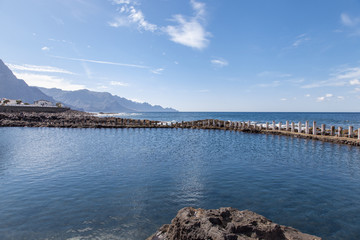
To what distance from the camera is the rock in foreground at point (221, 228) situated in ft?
16.2

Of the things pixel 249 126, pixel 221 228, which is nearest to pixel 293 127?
pixel 249 126

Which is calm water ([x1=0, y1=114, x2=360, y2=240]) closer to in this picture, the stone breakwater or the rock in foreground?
the rock in foreground

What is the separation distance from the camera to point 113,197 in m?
9.77

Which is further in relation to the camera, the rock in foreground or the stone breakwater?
the stone breakwater

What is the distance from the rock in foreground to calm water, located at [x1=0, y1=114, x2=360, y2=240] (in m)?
1.92

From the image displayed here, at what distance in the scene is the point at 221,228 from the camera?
511cm

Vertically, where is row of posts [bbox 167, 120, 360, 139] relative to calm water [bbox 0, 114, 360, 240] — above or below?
above

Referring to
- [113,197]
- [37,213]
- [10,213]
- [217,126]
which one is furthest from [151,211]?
[217,126]

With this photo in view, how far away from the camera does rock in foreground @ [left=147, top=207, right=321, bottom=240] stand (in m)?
4.93

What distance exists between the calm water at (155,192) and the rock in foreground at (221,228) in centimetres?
192

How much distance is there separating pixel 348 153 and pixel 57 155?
1129 inches

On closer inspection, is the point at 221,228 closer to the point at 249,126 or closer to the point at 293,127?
the point at 293,127

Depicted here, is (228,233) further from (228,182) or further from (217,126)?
(217,126)

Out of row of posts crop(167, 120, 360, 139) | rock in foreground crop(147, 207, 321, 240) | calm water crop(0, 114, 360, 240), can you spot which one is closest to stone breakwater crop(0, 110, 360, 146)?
row of posts crop(167, 120, 360, 139)
